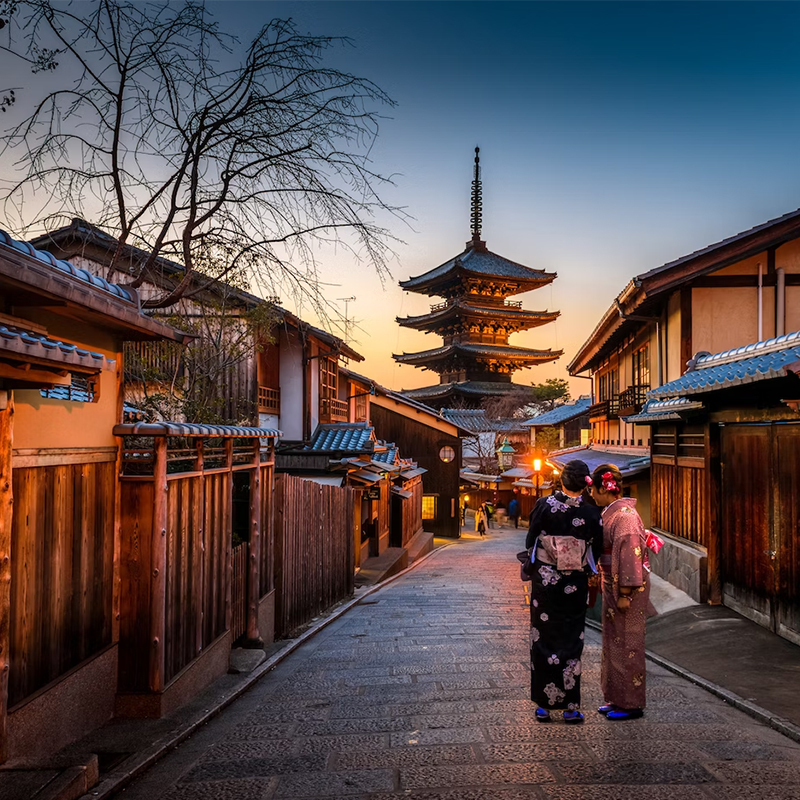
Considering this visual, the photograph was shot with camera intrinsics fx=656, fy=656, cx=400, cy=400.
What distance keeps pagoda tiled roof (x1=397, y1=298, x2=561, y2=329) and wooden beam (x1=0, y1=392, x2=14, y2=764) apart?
137 ft

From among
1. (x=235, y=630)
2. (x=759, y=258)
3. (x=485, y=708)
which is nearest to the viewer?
(x=485, y=708)

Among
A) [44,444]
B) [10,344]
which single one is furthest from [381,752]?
[10,344]

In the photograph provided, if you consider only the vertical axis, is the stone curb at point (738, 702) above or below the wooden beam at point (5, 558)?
below

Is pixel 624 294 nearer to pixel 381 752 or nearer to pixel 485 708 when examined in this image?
pixel 485 708

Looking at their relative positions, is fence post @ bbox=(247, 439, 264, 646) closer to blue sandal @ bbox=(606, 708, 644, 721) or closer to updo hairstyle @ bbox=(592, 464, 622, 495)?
updo hairstyle @ bbox=(592, 464, 622, 495)

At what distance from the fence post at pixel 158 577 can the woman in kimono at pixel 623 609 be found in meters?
3.18

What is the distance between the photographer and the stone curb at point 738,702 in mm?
4242

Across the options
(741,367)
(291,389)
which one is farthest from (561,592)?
(291,389)

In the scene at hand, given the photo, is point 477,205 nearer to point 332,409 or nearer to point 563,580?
point 332,409

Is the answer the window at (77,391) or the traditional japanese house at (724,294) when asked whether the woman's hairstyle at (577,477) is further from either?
the traditional japanese house at (724,294)

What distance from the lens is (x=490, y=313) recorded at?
4506 cm

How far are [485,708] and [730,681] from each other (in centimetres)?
223

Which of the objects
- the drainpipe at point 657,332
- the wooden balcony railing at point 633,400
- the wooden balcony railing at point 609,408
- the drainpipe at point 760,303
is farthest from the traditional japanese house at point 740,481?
the wooden balcony railing at point 609,408

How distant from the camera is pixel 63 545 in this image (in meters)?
4.07
